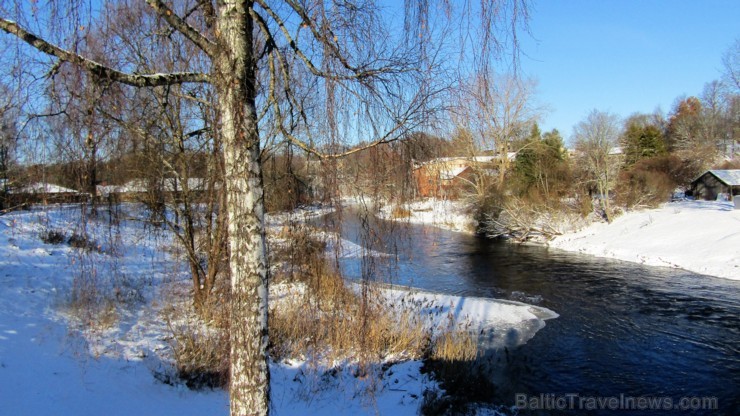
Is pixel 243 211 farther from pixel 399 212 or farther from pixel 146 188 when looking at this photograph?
pixel 146 188

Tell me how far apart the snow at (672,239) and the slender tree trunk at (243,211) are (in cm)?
1837

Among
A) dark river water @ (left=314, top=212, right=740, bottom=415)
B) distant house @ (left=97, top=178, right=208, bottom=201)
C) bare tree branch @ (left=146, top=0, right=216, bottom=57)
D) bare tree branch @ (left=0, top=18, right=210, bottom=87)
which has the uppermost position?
bare tree branch @ (left=146, top=0, right=216, bottom=57)

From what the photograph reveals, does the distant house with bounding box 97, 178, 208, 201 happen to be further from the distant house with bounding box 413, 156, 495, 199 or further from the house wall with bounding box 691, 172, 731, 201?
the house wall with bounding box 691, 172, 731, 201

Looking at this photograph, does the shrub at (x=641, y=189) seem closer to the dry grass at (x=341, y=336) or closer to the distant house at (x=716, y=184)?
the distant house at (x=716, y=184)

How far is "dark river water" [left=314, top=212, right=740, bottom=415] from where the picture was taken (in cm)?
685

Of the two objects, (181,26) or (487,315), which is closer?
(181,26)

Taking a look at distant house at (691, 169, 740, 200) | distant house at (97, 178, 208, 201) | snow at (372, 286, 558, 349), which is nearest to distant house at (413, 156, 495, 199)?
distant house at (97, 178, 208, 201)

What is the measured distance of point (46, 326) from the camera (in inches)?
267

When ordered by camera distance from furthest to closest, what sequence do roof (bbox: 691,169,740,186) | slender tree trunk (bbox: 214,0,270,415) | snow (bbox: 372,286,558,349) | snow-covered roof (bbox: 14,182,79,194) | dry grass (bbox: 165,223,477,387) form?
roof (bbox: 691,169,740,186) < snow (bbox: 372,286,558,349) < dry grass (bbox: 165,223,477,387) < snow-covered roof (bbox: 14,182,79,194) < slender tree trunk (bbox: 214,0,270,415)

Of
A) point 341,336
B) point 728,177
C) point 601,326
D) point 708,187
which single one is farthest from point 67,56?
point 708,187

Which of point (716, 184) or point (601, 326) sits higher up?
point (716, 184)

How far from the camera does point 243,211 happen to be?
2373 millimetres

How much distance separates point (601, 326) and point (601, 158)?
20780 mm

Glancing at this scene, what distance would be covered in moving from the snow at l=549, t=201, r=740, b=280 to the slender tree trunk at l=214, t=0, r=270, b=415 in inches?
723
